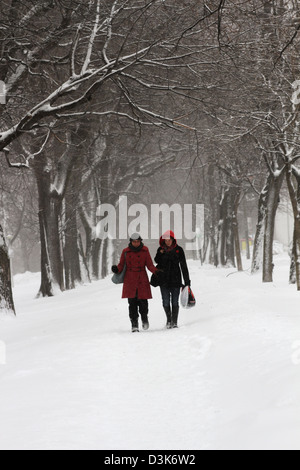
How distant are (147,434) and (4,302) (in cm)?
880

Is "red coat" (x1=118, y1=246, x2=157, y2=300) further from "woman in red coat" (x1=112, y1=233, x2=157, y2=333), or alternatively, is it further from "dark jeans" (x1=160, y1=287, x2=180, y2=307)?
"dark jeans" (x1=160, y1=287, x2=180, y2=307)

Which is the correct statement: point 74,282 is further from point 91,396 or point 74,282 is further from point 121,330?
point 91,396

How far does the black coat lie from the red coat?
182 millimetres

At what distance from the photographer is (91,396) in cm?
569

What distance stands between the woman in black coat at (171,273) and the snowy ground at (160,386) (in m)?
0.37

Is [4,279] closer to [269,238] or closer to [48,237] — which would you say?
[48,237]

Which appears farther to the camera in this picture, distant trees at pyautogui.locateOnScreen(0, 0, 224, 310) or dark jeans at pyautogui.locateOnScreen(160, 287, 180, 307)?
dark jeans at pyautogui.locateOnScreen(160, 287, 180, 307)

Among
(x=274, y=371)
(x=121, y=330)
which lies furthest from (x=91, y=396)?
(x=121, y=330)

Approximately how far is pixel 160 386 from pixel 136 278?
447cm

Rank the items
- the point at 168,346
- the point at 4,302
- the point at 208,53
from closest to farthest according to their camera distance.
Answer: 1. the point at 168,346
2. the point at 208,53
3. the point at 4,302

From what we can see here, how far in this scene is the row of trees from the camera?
→ 10.1m

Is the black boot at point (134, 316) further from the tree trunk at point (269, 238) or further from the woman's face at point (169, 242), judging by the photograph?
the tree trunk at point (269, 238)

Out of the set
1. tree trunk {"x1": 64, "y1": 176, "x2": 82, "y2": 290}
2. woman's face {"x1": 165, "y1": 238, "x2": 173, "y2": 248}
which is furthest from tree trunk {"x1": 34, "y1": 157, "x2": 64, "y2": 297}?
woman's face {"x1": 165, "y1": 238, "x2": 173, "y2": 248}

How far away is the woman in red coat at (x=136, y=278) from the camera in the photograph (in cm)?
1035
